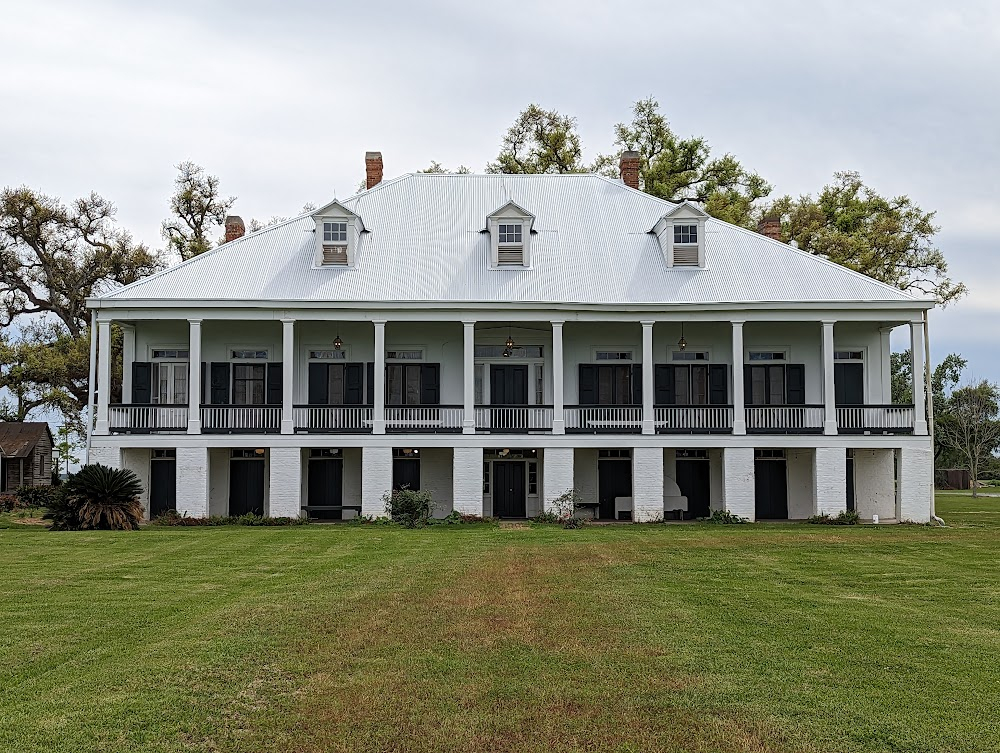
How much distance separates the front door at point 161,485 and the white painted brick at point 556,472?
10.4 m

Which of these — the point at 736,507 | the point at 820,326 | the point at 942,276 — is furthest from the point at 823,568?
the point at 942,276

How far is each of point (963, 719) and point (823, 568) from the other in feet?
27.7

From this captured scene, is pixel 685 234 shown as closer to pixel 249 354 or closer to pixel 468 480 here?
pixel 468 480

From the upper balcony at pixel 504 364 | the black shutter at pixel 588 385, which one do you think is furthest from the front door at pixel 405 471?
the black shutter at pixel 588 385

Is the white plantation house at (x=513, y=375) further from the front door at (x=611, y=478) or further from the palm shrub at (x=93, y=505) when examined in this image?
the palm shrub at (x=93, y=505)

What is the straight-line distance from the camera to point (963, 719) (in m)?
7.46

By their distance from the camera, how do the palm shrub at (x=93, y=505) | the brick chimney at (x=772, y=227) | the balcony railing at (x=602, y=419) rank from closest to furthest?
the palm shrub at (x=93, y=505) < the balcony railing at (x=602, y=419) < the brick chimney at (x=772, y=227)

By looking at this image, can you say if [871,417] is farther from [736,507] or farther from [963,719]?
[963,719]

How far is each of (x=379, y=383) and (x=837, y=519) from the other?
12666 millimetres

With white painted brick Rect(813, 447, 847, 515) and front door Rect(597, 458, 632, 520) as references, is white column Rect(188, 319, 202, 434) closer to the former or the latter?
front door Rect(597, 458, 632, 520)

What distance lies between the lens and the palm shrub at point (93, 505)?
2247cm

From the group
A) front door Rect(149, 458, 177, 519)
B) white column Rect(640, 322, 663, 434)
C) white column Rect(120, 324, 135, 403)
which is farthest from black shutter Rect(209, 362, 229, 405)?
white column Rect(640, 322, 663, 434)

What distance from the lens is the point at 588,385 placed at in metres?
27.9

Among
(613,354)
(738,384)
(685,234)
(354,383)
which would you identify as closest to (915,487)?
(738,384)
